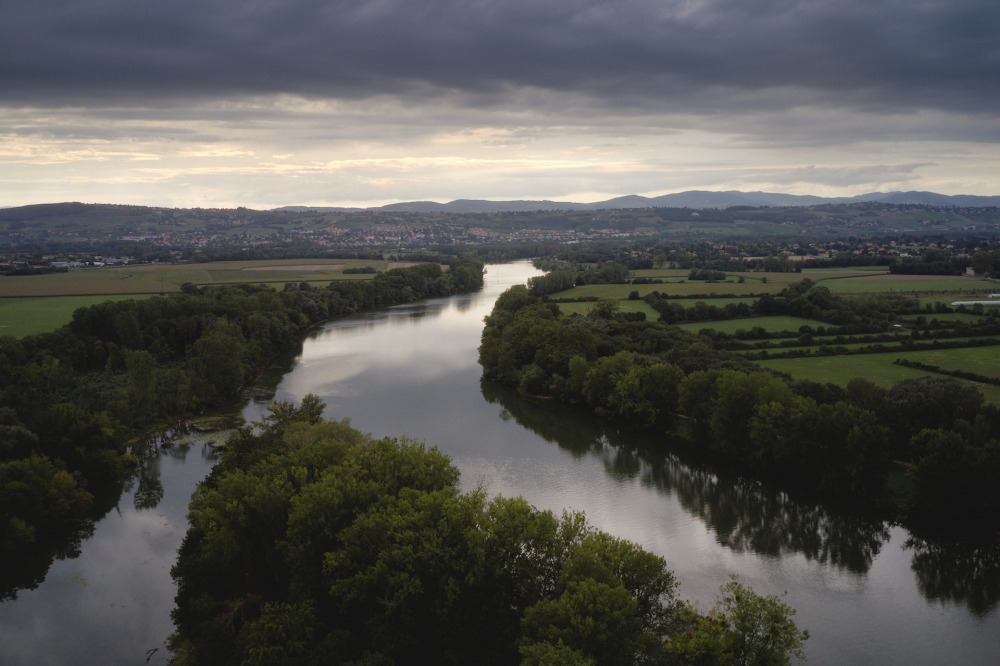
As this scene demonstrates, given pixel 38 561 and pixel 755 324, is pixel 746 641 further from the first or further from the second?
pixel 755 324

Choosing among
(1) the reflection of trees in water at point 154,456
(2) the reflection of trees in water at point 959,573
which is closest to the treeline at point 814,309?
(2) the reflection of trees in water at point 959,573

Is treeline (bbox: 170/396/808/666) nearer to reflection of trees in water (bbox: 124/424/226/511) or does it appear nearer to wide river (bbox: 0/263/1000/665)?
wide river (bbox: 0/263/1000/665)

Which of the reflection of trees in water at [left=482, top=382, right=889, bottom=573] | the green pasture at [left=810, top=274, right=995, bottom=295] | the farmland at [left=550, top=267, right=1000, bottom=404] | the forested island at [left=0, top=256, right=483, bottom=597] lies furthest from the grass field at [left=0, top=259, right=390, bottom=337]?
the green pasture at [left=810, top=274, right=995, bottom=295]

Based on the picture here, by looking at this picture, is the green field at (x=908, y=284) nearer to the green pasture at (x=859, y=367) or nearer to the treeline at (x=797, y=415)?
the green pasture at (x=859, y=367)

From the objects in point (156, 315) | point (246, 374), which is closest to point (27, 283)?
point (156, 315)

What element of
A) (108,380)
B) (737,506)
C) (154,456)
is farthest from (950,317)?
(108,380)
